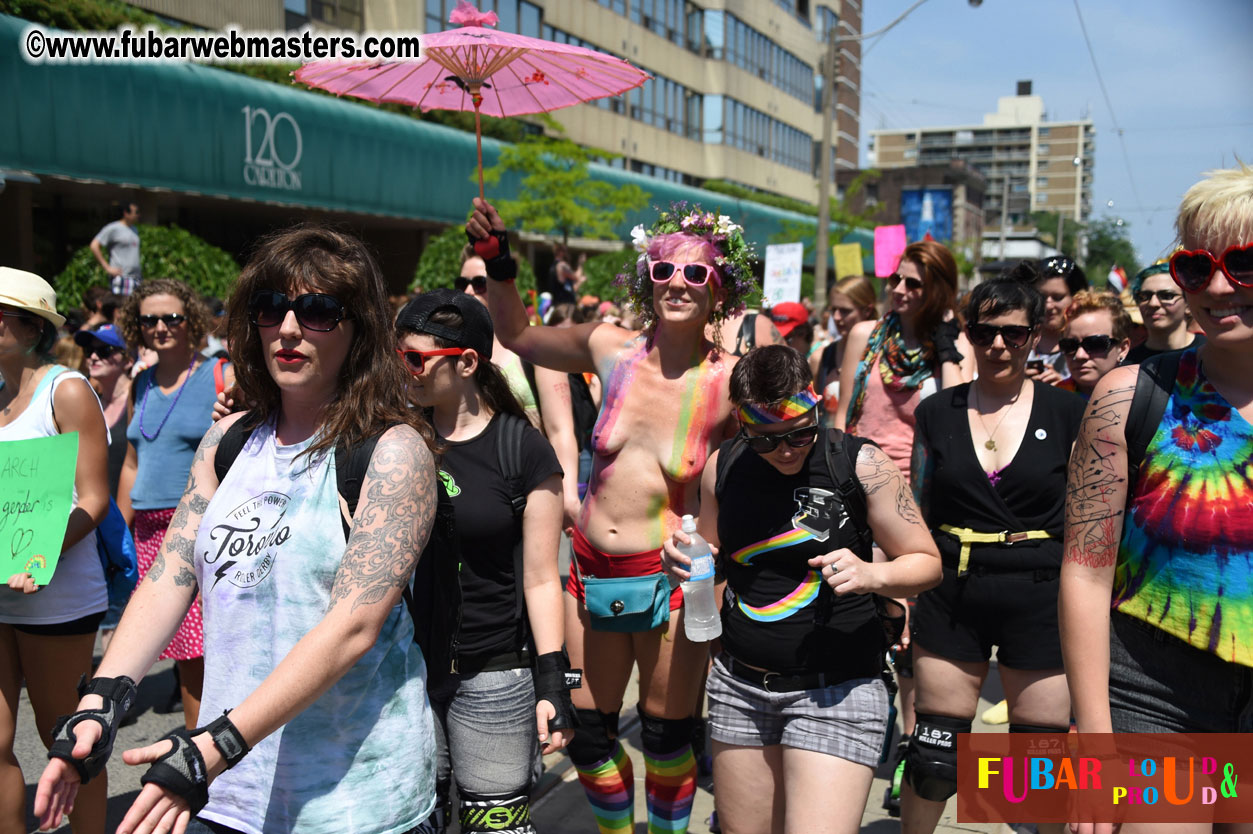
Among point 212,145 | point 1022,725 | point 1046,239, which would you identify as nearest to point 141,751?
point 1022,725

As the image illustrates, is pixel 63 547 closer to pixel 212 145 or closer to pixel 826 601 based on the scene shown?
pixel 826 601

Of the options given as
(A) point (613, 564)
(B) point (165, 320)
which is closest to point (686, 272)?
(A) point (613, 564)

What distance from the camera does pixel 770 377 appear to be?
3.12 m

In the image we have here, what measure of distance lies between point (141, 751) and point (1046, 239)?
135 metres

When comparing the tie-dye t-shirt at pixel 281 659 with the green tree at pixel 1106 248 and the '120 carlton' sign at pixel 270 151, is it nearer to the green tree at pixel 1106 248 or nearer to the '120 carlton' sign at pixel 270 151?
the '120 carlton' sign at pixel 270 151

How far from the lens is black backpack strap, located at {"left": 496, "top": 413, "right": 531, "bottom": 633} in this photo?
3311mm

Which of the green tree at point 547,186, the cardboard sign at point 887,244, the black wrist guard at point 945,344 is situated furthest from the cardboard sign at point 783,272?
the black wrist guard at point 945,344

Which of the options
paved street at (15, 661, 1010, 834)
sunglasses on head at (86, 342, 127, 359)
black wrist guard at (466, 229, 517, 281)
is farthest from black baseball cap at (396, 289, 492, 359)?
sunglasses on head at (86, 342, 127, 359)

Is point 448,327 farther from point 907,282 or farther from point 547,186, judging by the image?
point 547,186

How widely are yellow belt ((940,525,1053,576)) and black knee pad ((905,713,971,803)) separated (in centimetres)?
55

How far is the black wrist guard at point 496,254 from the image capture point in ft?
12.6

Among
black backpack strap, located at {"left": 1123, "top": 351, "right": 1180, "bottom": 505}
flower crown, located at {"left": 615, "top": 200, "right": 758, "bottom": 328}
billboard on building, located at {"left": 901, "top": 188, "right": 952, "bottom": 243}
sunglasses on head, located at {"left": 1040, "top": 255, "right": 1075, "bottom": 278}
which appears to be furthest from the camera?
billboard on building, located at {"left": 901, "top": 188, "right": 952, "bottom": 243}

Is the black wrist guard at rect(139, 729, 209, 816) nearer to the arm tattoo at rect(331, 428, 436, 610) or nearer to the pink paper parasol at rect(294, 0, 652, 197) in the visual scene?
the arm tattoo at rect(331, 428, 436, 610)

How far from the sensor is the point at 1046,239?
124625 mm
